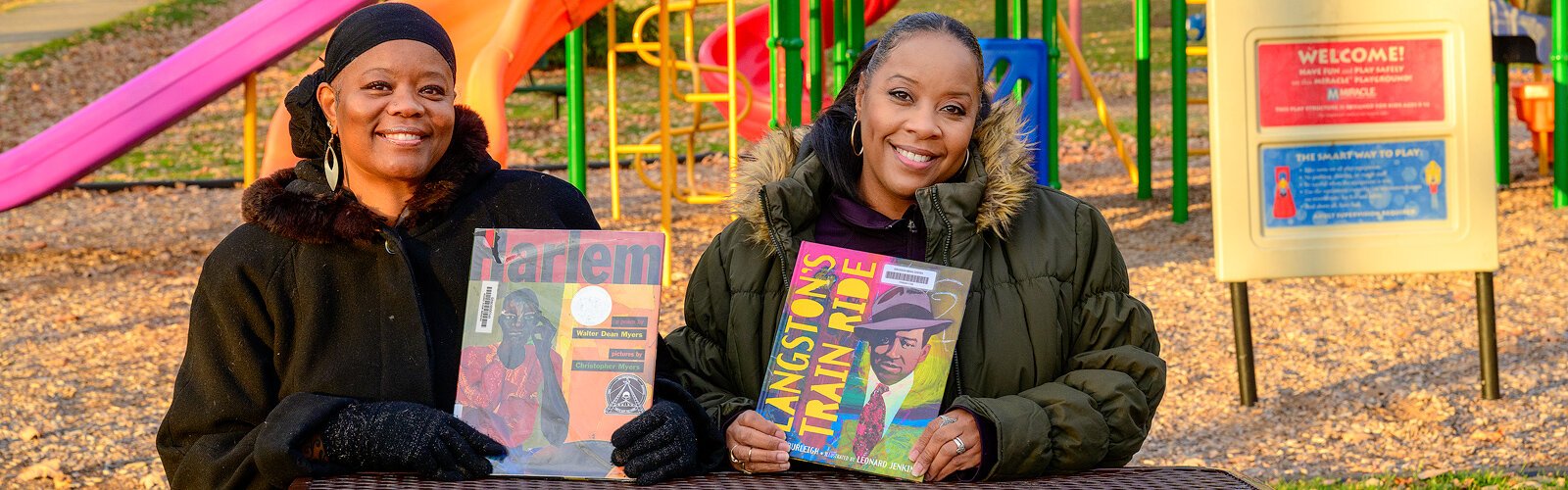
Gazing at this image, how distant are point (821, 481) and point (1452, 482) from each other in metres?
2.92

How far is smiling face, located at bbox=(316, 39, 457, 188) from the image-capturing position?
252cm

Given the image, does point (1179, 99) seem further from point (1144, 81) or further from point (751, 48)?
point (751, 48)

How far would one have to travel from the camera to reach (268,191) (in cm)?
256

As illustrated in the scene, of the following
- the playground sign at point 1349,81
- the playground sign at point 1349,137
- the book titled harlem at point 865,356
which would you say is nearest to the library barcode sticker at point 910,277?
the book titled harlem at point 865,356

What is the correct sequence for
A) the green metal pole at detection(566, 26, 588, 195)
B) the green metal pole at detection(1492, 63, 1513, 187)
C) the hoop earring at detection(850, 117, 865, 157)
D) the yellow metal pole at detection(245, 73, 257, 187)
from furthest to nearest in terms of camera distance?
the green metal pole at detection(1492, 63, 1513, 187) → the green metal pole at detection(566, 26, 588, 195) → the yellow metal pole at detection(245, 73, 257, 187) → the hoop earring at detection(850, 117, 865, 157)

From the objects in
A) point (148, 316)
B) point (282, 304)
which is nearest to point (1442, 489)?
point (282, 304)

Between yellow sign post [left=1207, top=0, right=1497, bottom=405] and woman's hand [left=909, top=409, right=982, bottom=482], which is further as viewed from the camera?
yellow sign post [left=1207, top=0, right=1497, bottom=405]

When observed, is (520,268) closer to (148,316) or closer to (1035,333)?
(1035,333)

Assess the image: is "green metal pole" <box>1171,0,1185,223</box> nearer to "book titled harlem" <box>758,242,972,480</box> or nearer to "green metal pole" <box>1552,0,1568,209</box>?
"green metal pole" <box>1552,0,1568,209</box>

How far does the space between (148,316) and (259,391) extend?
17.2 ft

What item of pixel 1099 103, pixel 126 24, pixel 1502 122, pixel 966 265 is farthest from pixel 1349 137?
pixel 126 24

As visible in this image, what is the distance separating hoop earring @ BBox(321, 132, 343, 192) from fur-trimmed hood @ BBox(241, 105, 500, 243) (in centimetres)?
1

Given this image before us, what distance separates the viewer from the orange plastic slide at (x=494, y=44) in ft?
21.2

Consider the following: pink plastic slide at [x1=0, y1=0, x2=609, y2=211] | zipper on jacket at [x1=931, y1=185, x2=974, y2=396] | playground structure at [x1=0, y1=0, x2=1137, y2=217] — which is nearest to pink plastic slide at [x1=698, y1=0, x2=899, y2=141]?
playground structure at [x1=0, y1=0, x2=1137, y2=217]
